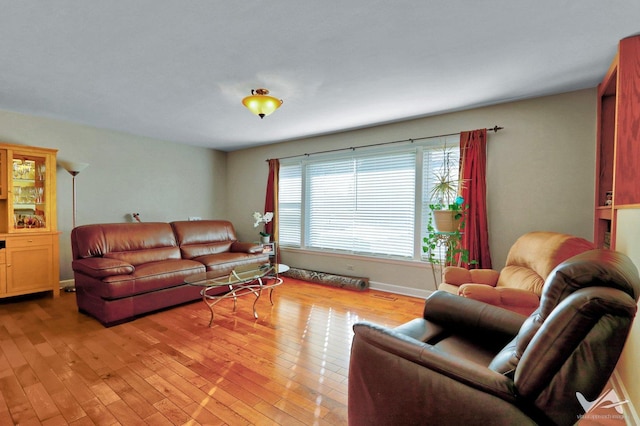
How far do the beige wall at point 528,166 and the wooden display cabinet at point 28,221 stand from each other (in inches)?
124

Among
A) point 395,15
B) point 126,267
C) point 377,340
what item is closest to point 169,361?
point 126,267

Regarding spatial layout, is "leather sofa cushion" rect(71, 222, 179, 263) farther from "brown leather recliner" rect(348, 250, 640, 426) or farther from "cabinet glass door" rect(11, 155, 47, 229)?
"brown leather recliner" rect(348, 250, 640, 426)

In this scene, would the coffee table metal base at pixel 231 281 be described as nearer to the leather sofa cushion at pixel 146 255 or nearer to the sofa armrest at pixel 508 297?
the leather sofa cushion at pixel 146 255

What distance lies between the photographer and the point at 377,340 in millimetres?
1254

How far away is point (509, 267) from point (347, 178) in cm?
262

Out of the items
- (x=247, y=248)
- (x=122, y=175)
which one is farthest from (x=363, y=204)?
(x=122, y=175)

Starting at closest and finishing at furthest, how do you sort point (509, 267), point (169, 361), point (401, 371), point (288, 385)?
point (401, 371)
point (288, 385)
point (169, 361)
point (509, 267)

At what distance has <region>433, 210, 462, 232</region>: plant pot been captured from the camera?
3.20 m

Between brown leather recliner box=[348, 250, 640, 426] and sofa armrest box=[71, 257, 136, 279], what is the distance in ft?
9.32

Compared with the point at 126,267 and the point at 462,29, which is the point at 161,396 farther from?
the point at 462,29

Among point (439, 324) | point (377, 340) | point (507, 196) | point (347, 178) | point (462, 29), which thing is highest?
point (462, 29)

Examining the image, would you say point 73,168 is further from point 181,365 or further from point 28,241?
point 181,365

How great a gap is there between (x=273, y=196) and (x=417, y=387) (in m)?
4.73

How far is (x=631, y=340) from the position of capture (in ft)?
5.74
